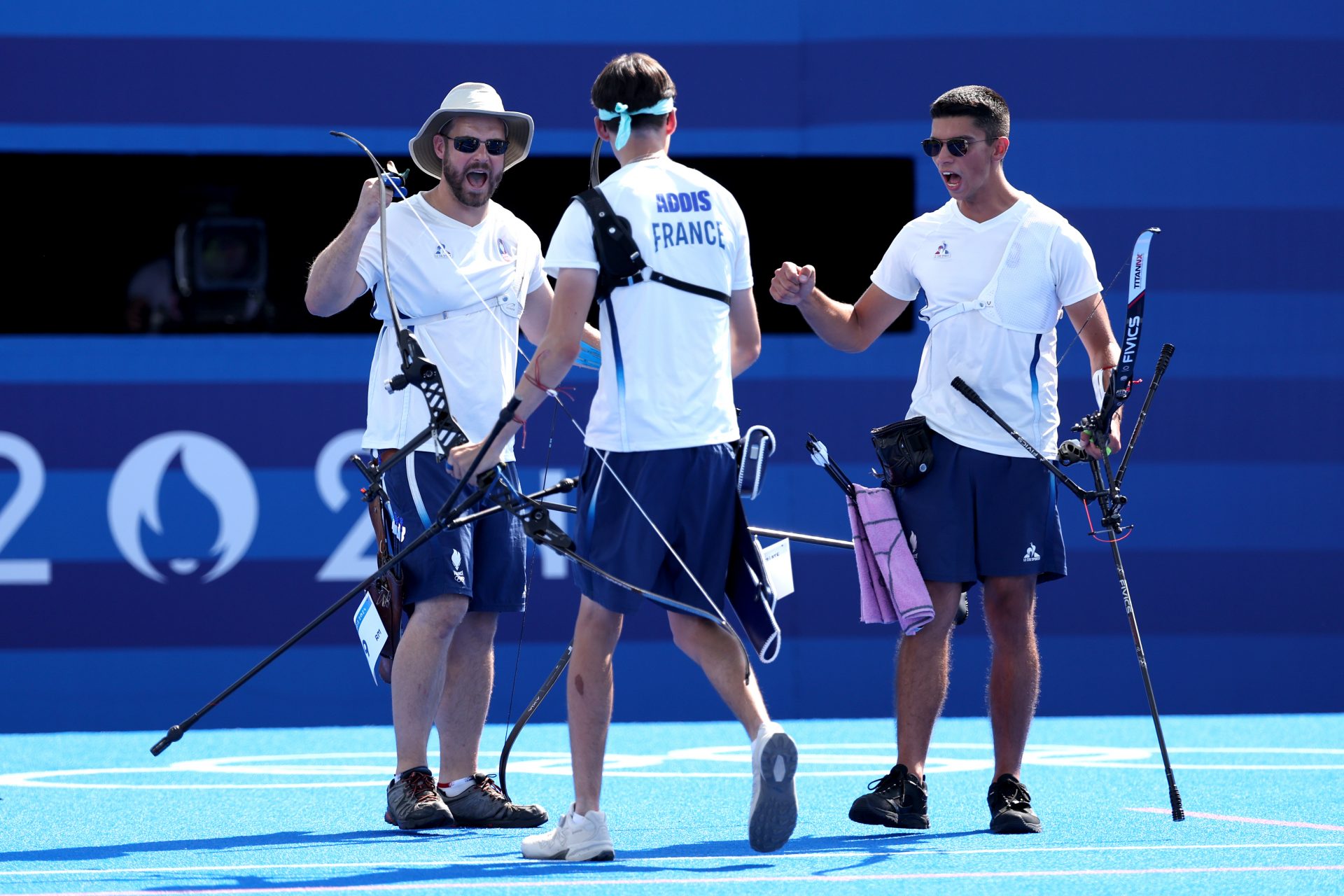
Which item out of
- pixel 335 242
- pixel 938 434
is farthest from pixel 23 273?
pixel 938 434

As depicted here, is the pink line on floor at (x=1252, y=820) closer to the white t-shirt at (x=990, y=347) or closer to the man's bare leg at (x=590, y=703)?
the white t-shirt at (x=990, y=347)

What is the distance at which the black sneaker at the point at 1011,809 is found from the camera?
4.78 metres

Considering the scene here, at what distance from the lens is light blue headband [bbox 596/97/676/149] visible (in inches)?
171

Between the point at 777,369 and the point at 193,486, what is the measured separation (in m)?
2.48

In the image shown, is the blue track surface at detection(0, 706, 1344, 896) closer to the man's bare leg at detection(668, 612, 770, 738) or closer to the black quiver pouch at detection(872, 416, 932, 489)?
the man's bare leg at detection(668, 612, 770, 738)

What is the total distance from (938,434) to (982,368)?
22 cm

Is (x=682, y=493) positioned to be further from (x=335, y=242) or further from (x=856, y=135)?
(x=856, y=135)

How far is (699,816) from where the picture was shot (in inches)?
205

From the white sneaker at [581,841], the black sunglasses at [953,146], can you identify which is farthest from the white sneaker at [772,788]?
the black sunglasses at [953,146]

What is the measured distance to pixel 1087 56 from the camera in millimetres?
7988

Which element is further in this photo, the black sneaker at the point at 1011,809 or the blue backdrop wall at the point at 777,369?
the blue backdrop wall at the point at 777,369

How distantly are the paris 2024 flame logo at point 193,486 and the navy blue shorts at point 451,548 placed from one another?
2.79 metres

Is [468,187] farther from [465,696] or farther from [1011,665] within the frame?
[1011,665]

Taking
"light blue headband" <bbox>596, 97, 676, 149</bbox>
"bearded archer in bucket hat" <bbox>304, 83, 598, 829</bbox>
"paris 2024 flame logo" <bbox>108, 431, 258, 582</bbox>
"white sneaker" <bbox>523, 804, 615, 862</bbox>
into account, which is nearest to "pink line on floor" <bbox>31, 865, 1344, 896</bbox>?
"white sneaker" <bbox>523, 804, 615, 862</bbox>
